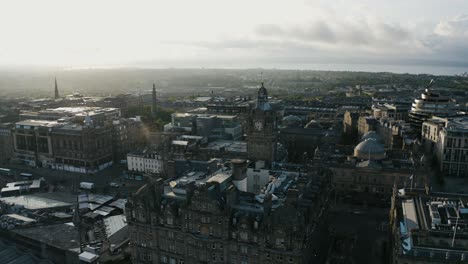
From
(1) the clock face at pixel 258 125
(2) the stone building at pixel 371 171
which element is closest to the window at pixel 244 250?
(1) the clock face at pixel 258 125

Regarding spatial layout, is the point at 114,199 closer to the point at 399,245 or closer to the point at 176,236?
the point at 176,236

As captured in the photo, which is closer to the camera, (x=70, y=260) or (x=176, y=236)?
(x=176, y=236)

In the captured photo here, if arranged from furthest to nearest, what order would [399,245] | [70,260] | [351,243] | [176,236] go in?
[351,243] < [70,260] < [176,236] < [399,245]

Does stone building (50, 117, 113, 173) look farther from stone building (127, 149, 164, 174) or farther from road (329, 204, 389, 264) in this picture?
road (329, 204, 389, 264)

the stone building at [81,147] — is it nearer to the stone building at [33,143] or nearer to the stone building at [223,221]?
the stone building at [33,143]

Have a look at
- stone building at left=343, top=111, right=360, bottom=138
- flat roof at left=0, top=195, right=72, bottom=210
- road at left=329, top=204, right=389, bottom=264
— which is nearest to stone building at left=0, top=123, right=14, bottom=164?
flat roof at left=0, top=195, right=72, bottom=210

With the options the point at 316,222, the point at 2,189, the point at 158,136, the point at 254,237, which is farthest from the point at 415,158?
the point at 2,189

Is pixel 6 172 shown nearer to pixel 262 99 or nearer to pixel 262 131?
pixel 262 131

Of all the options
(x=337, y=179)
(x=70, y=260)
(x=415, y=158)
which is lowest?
(x=70, y=260)
